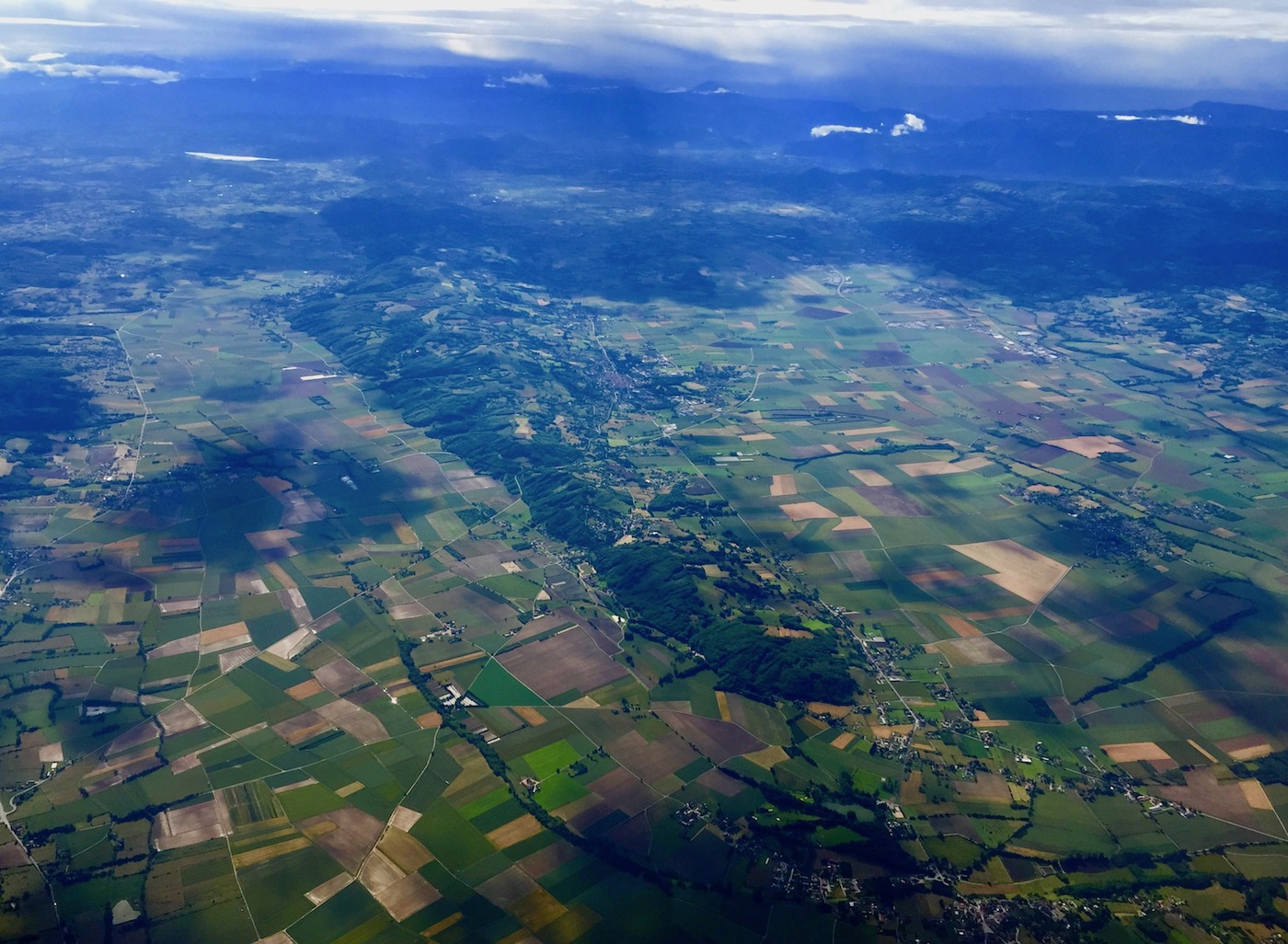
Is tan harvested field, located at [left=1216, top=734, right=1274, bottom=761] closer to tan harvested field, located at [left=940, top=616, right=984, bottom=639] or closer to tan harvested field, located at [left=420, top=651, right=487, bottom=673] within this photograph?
tan harvested field, located at [left=940, top=616, right=984, bottom=639]

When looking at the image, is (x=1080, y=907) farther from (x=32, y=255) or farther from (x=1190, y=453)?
(x=32, y=255)

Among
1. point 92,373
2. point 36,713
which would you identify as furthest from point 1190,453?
point 92,373

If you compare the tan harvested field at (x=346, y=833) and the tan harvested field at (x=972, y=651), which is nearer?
the tan harvested field at (x=346, y=833)

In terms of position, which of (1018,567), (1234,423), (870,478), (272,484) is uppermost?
(1018,567)

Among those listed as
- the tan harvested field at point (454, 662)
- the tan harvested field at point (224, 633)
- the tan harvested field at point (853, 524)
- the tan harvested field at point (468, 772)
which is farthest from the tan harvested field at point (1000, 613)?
the tan harvested field at point (224, 633)

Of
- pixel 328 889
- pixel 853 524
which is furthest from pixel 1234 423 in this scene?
pixel 328 889

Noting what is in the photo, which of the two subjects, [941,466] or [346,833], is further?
[941,466]

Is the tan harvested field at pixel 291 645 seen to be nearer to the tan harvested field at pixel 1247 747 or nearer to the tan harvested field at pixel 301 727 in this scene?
the tan harvested field at pixel 301 727

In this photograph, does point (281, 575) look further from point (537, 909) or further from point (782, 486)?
point (782, 486)
